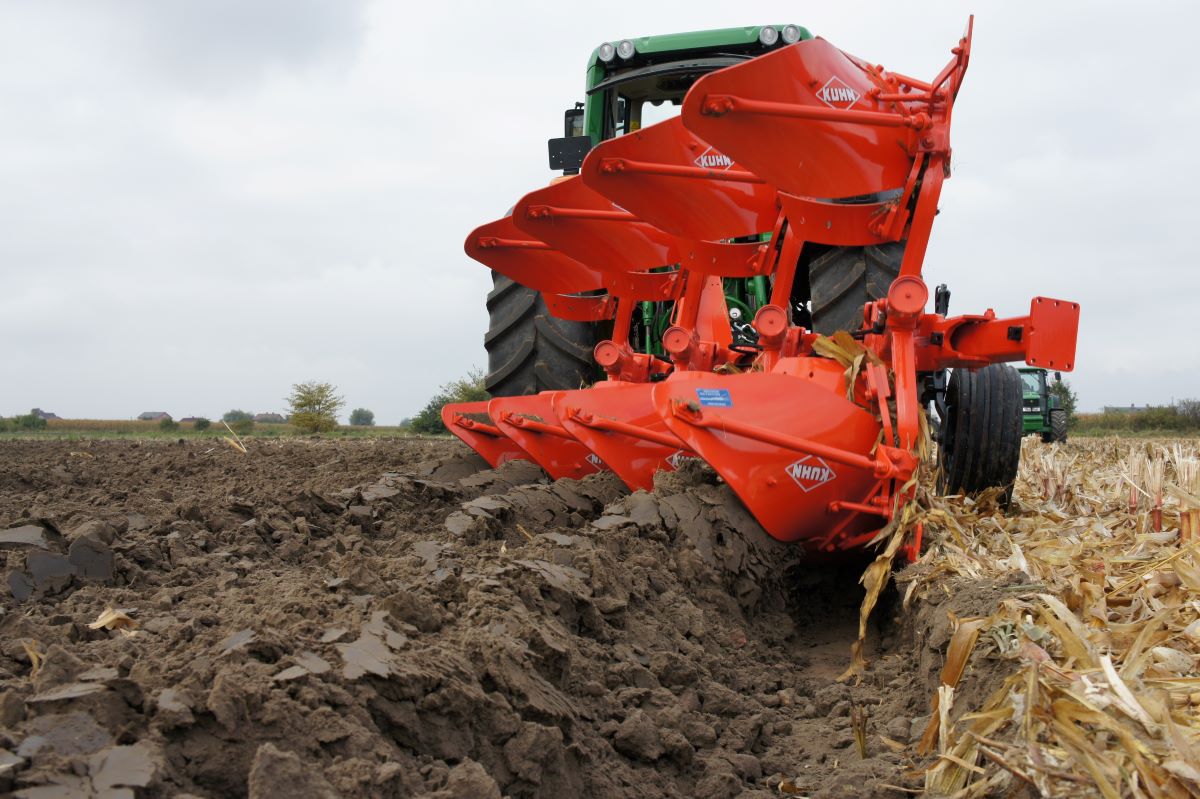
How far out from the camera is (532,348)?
6238mm

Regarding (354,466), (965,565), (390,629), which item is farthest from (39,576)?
(354,466)

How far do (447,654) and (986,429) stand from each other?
3018 mm

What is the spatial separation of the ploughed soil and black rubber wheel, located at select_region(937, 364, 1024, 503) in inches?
26.1

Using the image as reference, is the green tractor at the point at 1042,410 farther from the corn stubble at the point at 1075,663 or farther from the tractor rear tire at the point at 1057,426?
the corn stubble at the point at 1075,663

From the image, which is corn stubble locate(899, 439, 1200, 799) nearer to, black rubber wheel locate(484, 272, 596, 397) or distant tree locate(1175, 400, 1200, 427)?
black rubber wheel locate(484, 272, 596, 397)

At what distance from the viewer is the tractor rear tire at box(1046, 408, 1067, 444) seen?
15.3 metres

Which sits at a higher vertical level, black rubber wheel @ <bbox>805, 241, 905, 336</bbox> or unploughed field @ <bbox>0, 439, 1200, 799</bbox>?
black rubber wheel @ <bbox>805, 241, 905, 336</bbox>

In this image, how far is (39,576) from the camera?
274 cm

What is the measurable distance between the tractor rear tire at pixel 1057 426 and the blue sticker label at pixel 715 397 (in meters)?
13.1

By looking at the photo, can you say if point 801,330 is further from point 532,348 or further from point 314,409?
point 314,409

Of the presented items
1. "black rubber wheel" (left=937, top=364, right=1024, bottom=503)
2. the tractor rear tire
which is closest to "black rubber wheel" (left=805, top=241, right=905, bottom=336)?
"black rubber wheel" (left=937, top=364, right=1024, bottom=503)

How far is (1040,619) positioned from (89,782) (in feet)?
6.02

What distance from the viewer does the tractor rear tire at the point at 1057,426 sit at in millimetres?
15330

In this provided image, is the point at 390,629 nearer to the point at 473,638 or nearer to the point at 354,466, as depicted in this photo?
the point at 473,638
